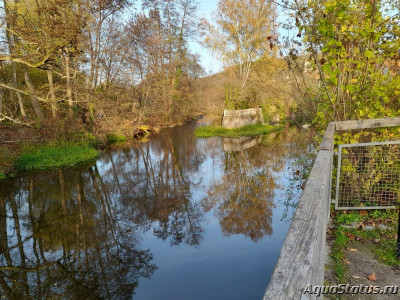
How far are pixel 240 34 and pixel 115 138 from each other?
13.2m

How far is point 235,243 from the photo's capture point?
5719mm

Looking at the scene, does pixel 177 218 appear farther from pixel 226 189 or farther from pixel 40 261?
pixel 40 261

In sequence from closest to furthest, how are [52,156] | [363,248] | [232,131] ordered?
[363,248]
[52,156]
[232,131]

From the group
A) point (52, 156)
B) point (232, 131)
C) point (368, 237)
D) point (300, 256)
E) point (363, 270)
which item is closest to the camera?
point (300, 256)

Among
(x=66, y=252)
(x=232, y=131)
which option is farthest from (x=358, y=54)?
(x=232, y=131)

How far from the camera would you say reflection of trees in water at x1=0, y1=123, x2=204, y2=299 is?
4.54m

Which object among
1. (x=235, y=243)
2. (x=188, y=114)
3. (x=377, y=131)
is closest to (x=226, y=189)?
(x=235, y=243)

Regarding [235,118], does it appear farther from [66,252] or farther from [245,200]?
[66,252]

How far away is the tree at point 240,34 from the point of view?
806 inches

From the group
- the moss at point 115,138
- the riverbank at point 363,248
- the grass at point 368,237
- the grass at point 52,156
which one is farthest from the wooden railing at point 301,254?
the moss at point 115,138

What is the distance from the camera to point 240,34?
21.5 metres

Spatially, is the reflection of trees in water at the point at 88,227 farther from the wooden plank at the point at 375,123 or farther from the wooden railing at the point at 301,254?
the wooden plank at the point at 375,123

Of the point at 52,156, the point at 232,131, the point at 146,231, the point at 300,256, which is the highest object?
the point at 300,256

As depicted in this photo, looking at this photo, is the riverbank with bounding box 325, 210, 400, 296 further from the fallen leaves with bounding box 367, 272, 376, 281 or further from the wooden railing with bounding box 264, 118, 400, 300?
the wooden railing with bounding box 264, 118, 400, 300
